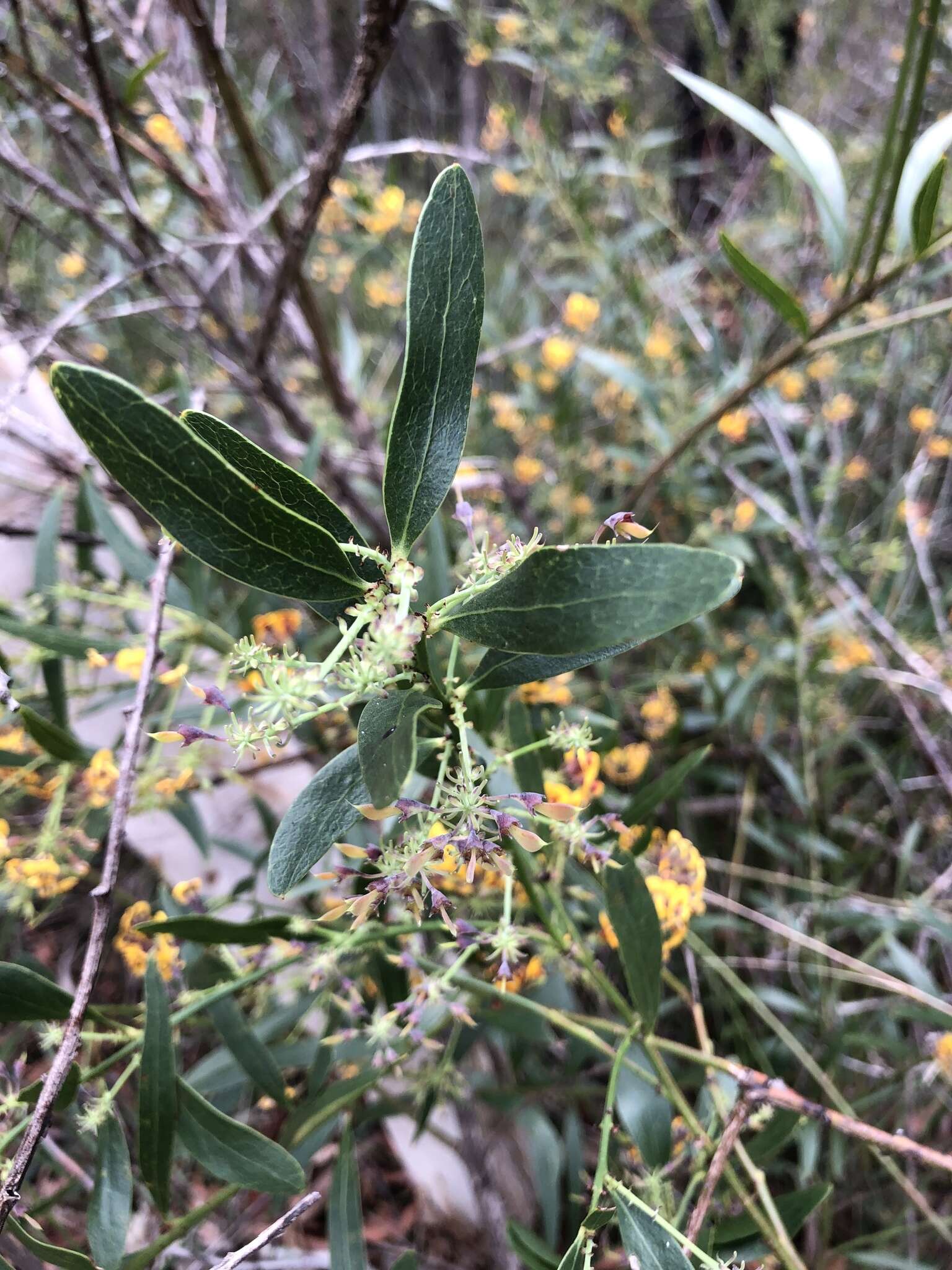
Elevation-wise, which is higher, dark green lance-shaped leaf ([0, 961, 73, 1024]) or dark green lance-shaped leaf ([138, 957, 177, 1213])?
dark green lance-shaped leaf ([0, 961, 73, 1024])

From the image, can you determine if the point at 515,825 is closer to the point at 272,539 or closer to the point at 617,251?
the point at 272,539

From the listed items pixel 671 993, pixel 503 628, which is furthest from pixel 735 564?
pixel 671 993

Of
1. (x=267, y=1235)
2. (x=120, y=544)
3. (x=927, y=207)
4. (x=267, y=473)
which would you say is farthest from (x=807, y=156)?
(x=267, y=1235)

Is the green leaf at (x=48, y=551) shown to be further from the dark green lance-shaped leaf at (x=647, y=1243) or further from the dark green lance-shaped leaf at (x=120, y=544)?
the dark green lance-shaped leaf at (x=647, y=1243)

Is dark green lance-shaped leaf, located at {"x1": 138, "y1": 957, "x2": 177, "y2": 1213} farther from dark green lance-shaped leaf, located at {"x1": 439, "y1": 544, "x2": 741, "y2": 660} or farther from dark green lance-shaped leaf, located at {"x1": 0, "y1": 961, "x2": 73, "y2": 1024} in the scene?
dark green lance-shaped leaf, located at {"x1": 439, "y1": 544, "x2": 741, "y2": 660}

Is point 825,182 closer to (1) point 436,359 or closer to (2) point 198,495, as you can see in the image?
(1) point 436,359

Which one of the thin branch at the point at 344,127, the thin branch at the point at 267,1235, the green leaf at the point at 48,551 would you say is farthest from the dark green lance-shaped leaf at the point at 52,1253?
Result: the thin branch at the point at 344,127

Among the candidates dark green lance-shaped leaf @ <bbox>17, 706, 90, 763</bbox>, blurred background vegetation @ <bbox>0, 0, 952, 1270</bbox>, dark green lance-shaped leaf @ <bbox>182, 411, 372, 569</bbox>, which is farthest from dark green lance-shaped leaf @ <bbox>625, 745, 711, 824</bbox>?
dark green lance-shaped leaf @ <bbox>17, 706, 90, 763</bbox>
